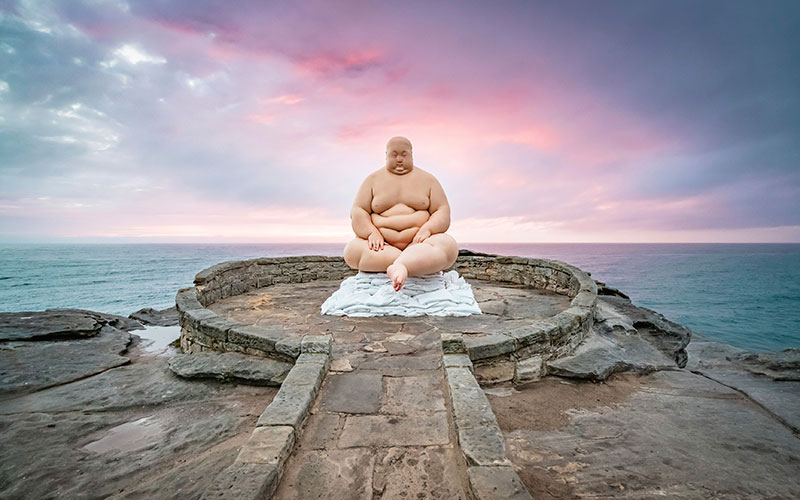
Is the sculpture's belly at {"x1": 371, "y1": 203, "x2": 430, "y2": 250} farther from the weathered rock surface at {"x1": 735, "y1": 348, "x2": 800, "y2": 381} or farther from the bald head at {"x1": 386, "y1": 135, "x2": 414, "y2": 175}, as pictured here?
the weathered rock surface at {"x1": 735, "y1": 348, "x2": 800, "y2": 381}

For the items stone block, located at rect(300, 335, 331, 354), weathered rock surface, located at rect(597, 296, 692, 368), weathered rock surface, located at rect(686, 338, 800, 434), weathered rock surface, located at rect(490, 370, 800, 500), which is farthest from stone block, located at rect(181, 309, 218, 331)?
weathered rock surface, located at rect(597, 296, 692, 368)

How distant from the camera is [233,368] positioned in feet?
10.4

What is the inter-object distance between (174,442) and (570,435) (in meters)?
2.69

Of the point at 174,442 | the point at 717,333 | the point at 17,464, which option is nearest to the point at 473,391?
the point at 174,442

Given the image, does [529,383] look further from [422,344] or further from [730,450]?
[730,450]

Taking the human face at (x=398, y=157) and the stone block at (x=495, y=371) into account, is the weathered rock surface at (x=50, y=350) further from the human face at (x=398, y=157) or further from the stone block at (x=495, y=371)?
the human face at (x=398, y=157)

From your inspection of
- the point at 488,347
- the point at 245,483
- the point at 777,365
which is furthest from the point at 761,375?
the point at 245,483

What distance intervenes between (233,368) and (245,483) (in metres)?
1.81

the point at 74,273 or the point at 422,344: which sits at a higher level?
the point at 422,344

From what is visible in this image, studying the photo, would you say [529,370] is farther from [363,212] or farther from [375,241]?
[363,212]

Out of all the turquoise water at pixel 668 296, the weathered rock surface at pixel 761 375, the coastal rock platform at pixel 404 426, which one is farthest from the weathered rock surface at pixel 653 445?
the turquoise water at pixel 668 296

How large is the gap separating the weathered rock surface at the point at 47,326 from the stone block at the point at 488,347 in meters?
6.95

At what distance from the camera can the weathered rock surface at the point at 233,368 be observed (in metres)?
3.04

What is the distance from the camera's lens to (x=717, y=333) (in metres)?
18.0
